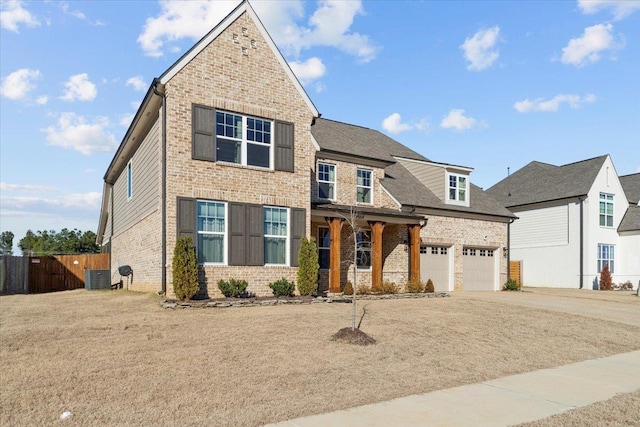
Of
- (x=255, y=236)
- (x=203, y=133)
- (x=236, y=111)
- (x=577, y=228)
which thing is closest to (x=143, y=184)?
(x=203, y=133)

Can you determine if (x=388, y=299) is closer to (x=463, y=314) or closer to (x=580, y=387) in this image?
(x=463, y=314)

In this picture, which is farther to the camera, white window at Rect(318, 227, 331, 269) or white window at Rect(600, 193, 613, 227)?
white window at Rect(600, 193, 613, 227)

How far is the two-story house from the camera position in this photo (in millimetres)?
15367

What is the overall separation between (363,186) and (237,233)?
8.50 m

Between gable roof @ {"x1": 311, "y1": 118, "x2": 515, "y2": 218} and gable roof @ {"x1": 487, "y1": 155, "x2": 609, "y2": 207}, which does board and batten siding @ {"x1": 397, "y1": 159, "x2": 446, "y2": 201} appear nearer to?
gable roof @ {"x1": 311, "y1": 118, "x2": 515, "y2": 218}

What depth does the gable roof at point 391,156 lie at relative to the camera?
23.1 metres

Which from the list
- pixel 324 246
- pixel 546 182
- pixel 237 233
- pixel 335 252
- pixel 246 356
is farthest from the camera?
pixel 546 182

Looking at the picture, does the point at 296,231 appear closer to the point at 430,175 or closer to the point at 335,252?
the point at 335,252

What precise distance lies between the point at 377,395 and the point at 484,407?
134 centimetres

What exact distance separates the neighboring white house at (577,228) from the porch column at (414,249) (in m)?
13.6

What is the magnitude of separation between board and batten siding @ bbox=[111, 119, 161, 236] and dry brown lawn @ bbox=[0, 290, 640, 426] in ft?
13.0

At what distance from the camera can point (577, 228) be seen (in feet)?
99.8

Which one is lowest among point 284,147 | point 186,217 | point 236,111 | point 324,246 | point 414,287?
point 414,287

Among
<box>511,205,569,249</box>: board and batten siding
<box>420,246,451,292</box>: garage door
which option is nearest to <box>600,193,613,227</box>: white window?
<box>511,205,569,249</box>: board and batten siding
